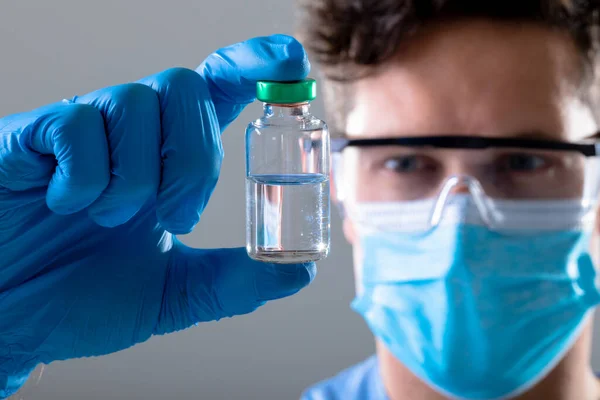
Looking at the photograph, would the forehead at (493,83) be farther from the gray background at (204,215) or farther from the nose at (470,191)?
the gray background at (204,215)

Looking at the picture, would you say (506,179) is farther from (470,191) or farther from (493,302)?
(493,302)

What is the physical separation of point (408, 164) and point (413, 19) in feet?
0.82

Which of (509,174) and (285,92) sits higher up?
(285,92)

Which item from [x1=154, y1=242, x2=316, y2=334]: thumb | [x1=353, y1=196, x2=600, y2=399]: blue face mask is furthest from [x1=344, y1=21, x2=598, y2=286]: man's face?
[x1=154, y1=242, x2=316, y2=334]: thumb

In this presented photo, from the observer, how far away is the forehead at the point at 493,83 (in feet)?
4.12

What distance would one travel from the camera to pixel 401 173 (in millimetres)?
1353

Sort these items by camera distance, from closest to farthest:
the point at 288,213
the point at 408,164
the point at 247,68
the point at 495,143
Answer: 1. the point at 495,143
2. the point at 408,164
3. the point at 247,68
4. the point at 288,213

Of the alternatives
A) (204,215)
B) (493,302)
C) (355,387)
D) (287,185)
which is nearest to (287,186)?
(287,185)

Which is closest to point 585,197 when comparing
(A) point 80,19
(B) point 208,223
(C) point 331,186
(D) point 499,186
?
(D) point 499,186

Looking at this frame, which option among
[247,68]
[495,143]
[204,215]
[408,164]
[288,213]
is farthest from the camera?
[204,215]

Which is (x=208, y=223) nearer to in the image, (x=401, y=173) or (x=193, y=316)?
(x=193, y=316)

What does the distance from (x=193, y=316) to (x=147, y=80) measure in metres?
0.56

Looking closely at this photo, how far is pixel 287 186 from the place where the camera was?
1.65m

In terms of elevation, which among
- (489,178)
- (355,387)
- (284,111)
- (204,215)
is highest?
(284,111)
